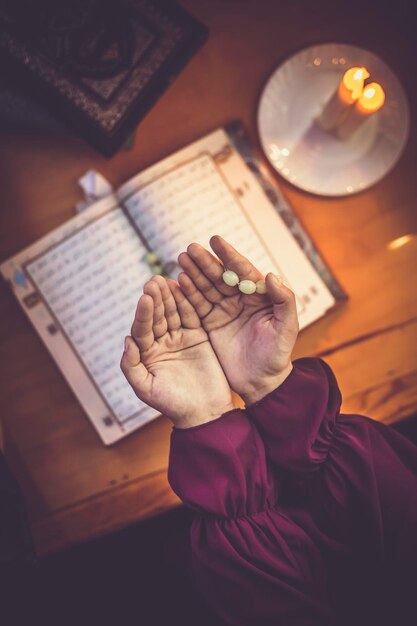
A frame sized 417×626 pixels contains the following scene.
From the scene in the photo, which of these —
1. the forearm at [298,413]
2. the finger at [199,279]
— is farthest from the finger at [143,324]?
the forearm at [298,413]

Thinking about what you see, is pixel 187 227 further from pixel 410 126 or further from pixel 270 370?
pixel 410 126

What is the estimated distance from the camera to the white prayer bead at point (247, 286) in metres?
0.72

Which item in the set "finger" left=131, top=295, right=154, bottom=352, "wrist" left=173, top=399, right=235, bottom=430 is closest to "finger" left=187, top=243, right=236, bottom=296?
"finger" left=131, top=295, right=154, bottom=352

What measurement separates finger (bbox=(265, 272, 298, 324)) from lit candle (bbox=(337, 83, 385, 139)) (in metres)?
0.40

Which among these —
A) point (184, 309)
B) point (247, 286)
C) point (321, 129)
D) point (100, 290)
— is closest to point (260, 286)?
point (247, 286)

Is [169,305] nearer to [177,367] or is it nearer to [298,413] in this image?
[177,367]

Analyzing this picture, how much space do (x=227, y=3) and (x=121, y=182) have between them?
1.53 feet

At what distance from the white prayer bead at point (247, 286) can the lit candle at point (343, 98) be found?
412 mm

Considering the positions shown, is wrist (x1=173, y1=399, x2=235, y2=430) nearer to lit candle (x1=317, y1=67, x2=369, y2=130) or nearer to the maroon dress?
the maroon dress

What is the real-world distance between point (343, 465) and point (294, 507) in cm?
14

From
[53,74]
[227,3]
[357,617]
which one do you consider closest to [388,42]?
[227,3]

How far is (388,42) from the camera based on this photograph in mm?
1002

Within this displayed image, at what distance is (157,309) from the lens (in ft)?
2.34

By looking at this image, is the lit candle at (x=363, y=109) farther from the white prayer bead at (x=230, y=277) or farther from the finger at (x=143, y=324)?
the finger at (x=143, y=324)
